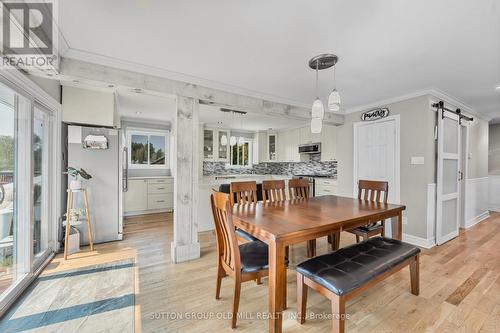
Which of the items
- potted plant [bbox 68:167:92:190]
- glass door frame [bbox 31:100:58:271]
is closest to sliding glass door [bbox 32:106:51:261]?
glass door frame [bbox 31:100:58:271]

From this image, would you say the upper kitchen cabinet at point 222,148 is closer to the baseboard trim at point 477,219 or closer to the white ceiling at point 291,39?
the white ceiling at point 291,39

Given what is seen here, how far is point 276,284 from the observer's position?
1.44 metres

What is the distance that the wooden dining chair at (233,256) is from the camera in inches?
62.1

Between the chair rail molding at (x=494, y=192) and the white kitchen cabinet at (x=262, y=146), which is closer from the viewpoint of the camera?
the chair rail molding at (x=494, y=192)

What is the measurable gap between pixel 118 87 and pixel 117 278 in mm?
2120

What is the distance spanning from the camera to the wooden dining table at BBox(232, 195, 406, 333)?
4.74 ft

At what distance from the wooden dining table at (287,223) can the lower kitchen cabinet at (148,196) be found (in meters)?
3.57

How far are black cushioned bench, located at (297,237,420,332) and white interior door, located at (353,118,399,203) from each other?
6.18 ft

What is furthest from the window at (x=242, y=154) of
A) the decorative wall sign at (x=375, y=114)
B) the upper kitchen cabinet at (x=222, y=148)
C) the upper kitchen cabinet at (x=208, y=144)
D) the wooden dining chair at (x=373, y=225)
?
the wooden dining chair at (x=373, y=225)

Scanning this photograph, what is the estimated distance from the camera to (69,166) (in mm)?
3086

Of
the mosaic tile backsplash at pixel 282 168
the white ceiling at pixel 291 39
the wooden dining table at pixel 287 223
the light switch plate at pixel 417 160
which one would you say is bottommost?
the wooden dining table at pixel 287 223

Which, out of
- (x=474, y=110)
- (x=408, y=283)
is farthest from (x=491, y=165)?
(x=408, y=283)

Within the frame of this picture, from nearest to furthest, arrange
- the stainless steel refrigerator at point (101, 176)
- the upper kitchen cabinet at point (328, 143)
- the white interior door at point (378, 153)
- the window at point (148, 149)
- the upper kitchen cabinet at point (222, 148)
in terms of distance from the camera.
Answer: the stainless steel refrigerator at point (101, 176)
the white interior door at point (378, 153)
the upper kitchen cabinet at point (328, 143)
the window at point (148, 149)
the upper kitchen cabinet at point (222, 148)

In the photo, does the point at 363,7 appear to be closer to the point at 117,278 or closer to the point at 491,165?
the point at 117,278
